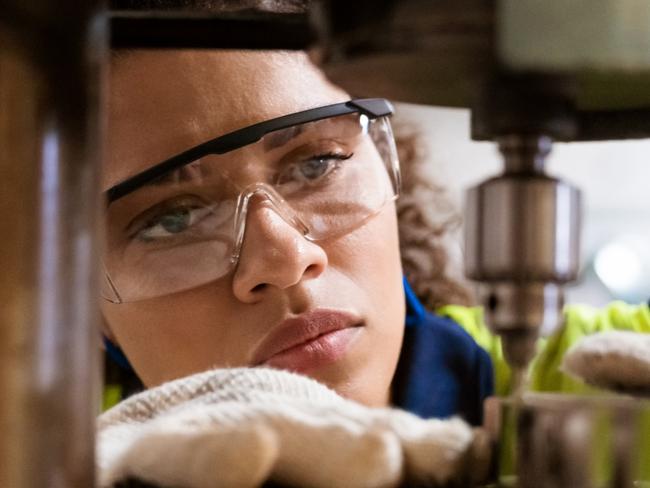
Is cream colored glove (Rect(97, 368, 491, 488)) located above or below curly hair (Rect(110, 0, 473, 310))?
below

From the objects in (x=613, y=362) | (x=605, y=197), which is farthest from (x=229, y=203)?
(x=605, y=197)

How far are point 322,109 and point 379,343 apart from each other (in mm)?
241

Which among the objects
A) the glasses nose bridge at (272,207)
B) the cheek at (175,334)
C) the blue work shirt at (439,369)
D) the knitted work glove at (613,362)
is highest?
the glasses nose bridge at (272,207)

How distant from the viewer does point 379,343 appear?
2.69 feet

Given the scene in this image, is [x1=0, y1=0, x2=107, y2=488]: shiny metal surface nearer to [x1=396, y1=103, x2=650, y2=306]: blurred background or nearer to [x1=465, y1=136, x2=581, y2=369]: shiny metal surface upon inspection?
[x1=465, y1=136, x2=581, y2=369]: shiny metal surface

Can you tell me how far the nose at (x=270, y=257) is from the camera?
716mm

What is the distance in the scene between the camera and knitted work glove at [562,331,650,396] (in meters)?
0.39

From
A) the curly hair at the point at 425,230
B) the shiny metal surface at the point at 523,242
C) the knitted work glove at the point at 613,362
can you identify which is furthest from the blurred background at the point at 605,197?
the shiny metal surface at the point at 523,242

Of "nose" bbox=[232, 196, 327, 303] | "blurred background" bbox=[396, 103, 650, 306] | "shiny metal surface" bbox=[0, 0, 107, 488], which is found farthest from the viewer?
"blurred background" bbox=[396, 103, 650, 306]

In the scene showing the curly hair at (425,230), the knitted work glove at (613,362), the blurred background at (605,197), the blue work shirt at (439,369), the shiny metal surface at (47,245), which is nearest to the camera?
the shiny metal surface at (47,245)

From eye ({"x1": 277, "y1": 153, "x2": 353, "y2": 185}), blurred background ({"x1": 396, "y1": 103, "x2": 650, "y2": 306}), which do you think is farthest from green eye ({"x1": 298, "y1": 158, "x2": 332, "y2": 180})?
blurred background ({"x1": 396, "y1": 103, "x2": 650, "y2": 306})

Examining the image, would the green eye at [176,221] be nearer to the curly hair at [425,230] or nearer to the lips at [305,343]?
the lips at [305,343]

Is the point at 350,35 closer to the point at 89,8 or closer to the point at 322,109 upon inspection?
the point at 89,8

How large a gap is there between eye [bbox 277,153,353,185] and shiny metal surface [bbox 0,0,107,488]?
1.83ft
